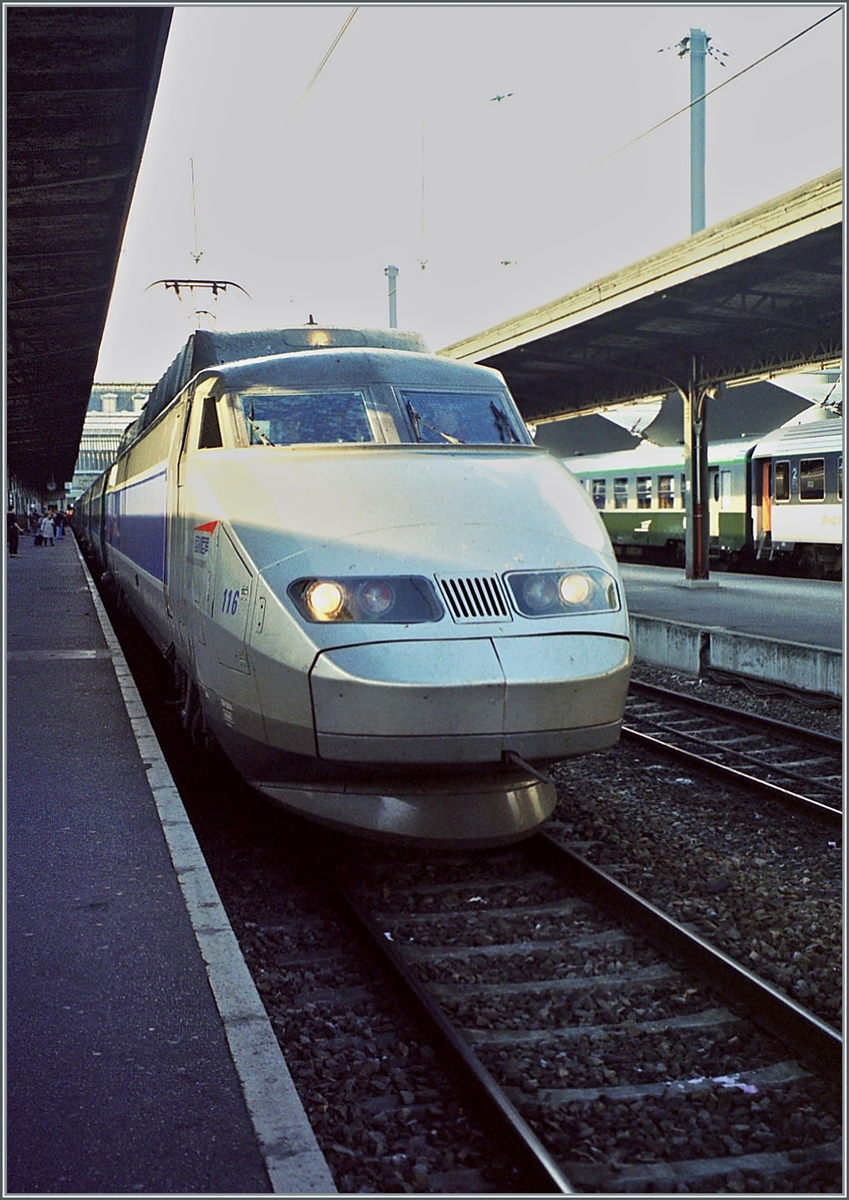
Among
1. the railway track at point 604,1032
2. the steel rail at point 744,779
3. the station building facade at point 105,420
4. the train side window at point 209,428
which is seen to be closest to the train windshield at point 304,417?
the train side window at point 209,428

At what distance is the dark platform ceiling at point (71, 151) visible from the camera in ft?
23.7

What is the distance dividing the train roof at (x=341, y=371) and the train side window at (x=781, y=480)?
670 inches

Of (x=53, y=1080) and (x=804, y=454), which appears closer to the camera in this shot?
(x=53, y=1080)

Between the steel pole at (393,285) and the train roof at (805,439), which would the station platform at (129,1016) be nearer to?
the train roof at (805,439)

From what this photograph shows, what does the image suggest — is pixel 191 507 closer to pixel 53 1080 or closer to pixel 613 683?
pixel 613 683

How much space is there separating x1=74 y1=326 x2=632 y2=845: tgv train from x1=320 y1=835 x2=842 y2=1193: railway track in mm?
410

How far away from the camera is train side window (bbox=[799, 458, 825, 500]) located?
2062 cm

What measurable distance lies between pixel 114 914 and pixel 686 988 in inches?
83.4

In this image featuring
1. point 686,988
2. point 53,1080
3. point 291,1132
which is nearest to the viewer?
point 291,1132

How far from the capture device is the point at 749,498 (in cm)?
2331

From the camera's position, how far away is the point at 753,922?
4.56 meters

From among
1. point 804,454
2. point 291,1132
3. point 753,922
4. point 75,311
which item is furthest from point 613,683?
point 804,454

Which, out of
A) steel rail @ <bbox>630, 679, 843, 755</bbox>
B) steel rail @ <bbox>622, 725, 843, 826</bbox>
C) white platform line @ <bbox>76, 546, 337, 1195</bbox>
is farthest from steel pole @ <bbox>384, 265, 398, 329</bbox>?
white platform line @ <bbox>76, 546, 337, 1195</bbox>

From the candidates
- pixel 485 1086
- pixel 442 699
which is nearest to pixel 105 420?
pixel 442 699
